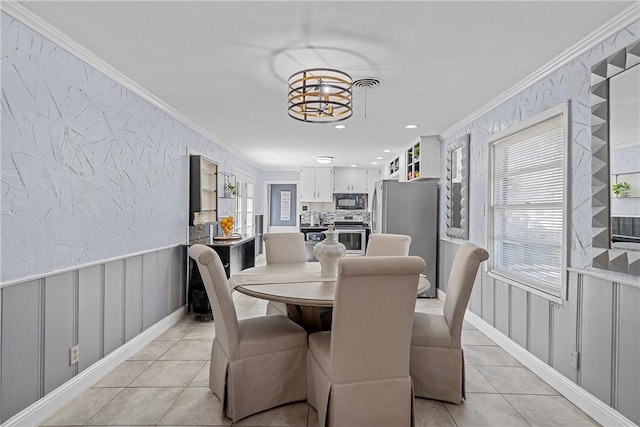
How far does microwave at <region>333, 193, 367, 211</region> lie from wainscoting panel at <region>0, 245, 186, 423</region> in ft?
18.3

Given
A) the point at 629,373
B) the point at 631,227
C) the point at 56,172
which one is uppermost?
the point at 56,172

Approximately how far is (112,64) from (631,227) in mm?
3422

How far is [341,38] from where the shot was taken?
7.35 feet

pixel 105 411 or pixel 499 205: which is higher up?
pixel 499 205

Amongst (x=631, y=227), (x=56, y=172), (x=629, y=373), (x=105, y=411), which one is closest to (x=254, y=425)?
(x=105, y=411)

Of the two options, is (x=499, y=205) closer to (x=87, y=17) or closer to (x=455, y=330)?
(x=455, y=330)

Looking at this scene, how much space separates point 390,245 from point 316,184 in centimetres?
515

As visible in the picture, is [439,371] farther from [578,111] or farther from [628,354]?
[578,111]

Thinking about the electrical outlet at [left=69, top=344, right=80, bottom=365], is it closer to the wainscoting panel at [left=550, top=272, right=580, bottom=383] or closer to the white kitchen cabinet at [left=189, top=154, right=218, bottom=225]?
the white kitchen cabinet at [left=189, top=154, right=218, bottom=225]

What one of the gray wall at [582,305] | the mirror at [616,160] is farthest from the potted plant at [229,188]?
the mirror at [616,160]

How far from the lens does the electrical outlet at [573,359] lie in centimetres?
236

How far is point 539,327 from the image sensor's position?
2770 mm

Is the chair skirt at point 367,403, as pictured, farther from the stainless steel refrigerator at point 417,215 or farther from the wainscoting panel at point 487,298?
the stainless steel refrigerator at point 417,215

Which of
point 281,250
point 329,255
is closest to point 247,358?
point 329,255
